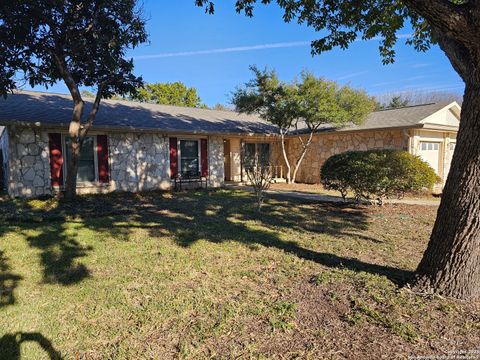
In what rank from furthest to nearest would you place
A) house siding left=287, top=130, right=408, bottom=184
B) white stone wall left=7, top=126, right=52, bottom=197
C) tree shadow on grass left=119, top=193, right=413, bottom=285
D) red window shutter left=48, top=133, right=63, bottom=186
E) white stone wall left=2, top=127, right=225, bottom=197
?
1. house siding left=287, top=130, right=408, bottom=184
2. red window shutter left=48, top=133, right=63, bottom=186
3. white stone wall left=2, top=127, right=225, bottom=197
4. white stone wall left=7, top=126, right=52, bottom=197
5. tree shadow on grass left=119, top=193, right=413, bottom=285

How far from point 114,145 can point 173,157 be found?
245cm

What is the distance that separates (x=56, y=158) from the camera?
10.6m

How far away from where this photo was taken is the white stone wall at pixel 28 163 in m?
9.74

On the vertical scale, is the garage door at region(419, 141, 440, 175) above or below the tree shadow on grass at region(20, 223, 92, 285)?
above

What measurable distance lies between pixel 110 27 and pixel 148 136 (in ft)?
14.1

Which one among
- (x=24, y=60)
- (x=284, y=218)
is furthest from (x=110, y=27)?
(x=284, y=218)

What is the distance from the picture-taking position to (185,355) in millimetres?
2541

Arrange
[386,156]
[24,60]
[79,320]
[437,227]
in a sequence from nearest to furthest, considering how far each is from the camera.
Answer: [79,320]
[437,227]
[386,156]
[24,60]

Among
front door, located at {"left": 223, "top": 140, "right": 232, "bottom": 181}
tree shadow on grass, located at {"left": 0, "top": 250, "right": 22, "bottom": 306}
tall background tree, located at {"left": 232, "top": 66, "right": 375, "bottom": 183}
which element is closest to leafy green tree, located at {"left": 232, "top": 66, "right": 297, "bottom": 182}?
tall background tree, located at {"left": 232, "top": 66, "right": 375, "bottom": 183}

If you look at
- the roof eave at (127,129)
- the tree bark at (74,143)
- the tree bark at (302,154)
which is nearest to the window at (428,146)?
the tree bark at (302,154)

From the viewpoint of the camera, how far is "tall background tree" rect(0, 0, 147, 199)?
27.0 feet

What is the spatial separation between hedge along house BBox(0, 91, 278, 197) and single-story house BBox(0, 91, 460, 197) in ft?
0.10

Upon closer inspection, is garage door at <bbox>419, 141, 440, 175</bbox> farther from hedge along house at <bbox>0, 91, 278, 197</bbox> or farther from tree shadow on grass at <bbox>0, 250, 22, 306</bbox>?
tree shadow on grass at <bbox>0, 250, 22, 306</bbox>

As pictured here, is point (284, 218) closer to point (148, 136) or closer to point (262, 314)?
point (262, 314)
